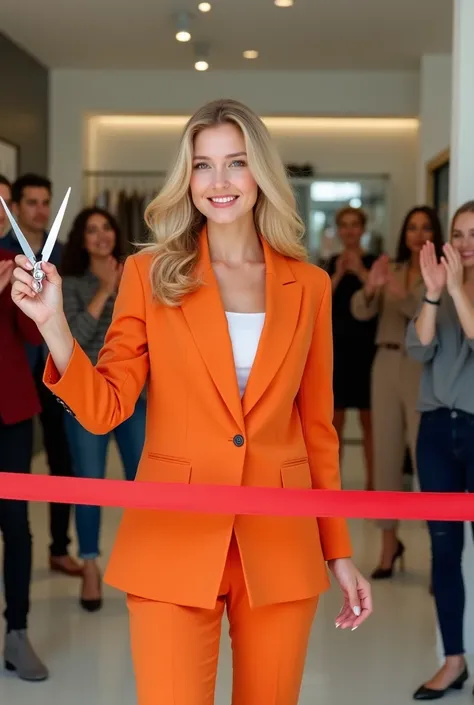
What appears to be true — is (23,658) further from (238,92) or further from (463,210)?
(238,92)

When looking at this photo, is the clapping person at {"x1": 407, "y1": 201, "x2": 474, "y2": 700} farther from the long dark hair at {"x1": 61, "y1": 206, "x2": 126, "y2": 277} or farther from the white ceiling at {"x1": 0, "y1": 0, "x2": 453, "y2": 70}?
the white ceiling at {"x1": 0, "y1": 0, "x2": 453, "y2": 70}

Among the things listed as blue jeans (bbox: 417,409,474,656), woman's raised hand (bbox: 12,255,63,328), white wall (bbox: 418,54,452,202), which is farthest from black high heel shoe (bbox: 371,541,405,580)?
white wall (bbox: 418,54,452,202)

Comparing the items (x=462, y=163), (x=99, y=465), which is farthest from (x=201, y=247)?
(x=99, y=465)

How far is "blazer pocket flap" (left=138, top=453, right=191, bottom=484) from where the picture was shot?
1.95 m

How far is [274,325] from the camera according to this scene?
6.59 feet

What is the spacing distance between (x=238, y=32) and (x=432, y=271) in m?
5.00

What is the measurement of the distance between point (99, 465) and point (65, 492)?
9.14 feet

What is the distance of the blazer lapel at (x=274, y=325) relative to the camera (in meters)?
1.96


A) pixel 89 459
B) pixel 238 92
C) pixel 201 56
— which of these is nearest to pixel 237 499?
pixel 89 459

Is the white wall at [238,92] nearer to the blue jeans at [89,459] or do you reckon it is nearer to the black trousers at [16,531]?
the blue jeans at [89,459]

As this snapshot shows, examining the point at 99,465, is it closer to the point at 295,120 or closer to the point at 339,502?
the point at 339,502

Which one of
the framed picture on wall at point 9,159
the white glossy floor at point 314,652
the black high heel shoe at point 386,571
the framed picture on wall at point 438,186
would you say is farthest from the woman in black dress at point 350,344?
the framed picture on wall at point 9,159

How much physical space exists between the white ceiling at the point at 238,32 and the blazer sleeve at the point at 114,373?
224 inches

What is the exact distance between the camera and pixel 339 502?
1.95 meters
